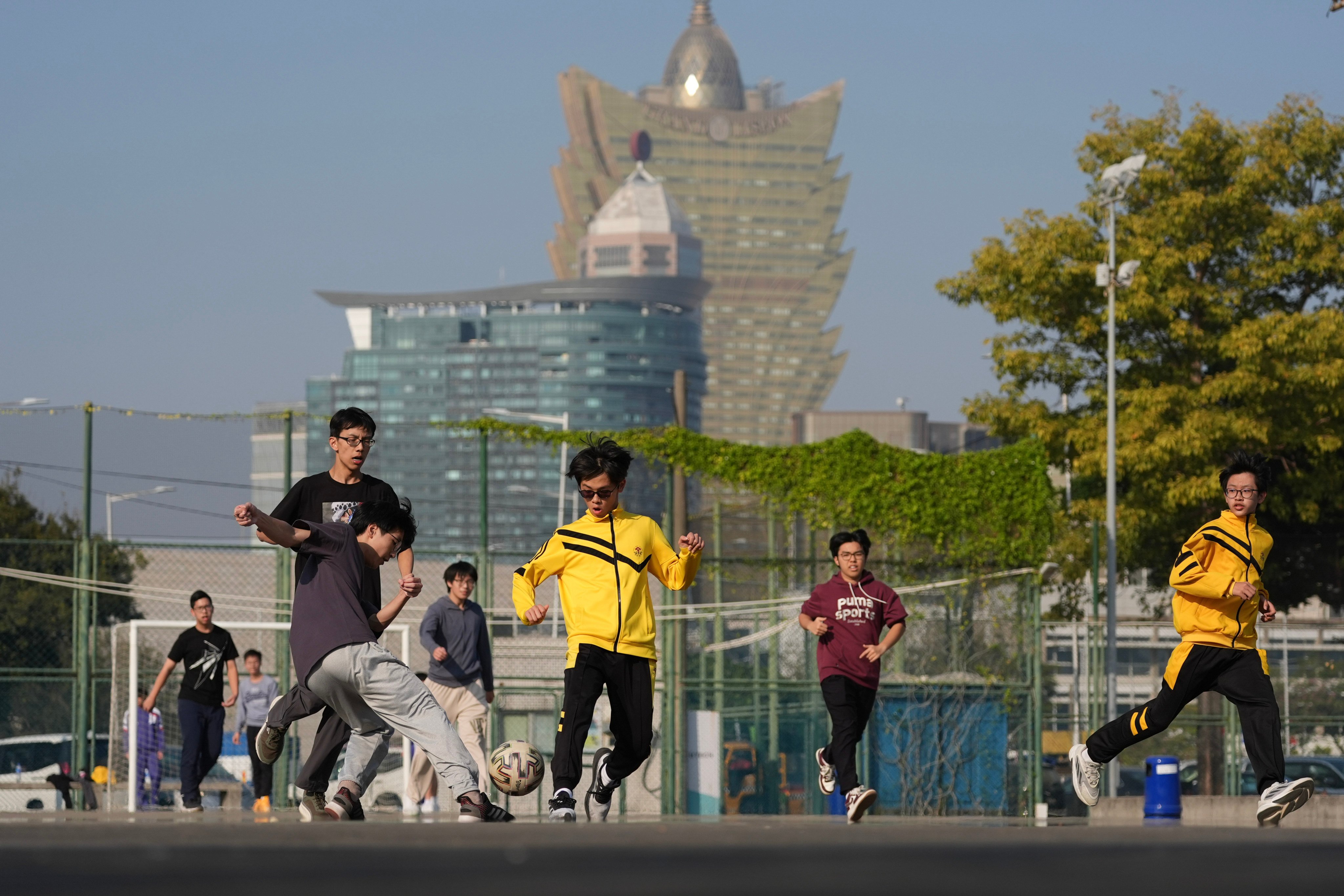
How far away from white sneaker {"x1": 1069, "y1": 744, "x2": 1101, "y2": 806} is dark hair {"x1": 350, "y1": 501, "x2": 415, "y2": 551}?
334 centimetres

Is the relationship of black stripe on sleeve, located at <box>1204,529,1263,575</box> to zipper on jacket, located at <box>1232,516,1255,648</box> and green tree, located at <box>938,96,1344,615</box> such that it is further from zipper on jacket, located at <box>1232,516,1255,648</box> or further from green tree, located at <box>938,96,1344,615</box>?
green tree, located at <box>938,96,1344,615</box>

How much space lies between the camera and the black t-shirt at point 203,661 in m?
12.6

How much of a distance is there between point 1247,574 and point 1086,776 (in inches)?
48.6

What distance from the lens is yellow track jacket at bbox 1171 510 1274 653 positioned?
25.8 feet

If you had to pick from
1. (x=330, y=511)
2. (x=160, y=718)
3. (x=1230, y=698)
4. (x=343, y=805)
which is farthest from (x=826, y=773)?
(x=160, y=718)

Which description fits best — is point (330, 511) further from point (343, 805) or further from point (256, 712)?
point (256, 712)

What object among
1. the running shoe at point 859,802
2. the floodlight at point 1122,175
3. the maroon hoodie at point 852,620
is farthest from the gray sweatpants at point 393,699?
the floodlight at point 1122,175

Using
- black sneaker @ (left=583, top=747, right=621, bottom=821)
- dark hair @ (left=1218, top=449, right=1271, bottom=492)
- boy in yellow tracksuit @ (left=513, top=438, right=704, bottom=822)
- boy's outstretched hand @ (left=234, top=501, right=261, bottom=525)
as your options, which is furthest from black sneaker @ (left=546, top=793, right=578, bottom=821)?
dark hair @ (left=1218, top=449, right=1271, bottom=492)

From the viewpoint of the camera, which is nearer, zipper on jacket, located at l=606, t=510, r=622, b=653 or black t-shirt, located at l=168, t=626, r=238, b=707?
zipper on jacket, located at l=606, t=510, r=622, b=653

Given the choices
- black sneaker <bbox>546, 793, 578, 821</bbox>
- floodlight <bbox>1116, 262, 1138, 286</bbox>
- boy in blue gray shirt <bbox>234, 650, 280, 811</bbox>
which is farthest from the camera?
floodlight <bbox>1116, 262, 1138, 286</bbox>

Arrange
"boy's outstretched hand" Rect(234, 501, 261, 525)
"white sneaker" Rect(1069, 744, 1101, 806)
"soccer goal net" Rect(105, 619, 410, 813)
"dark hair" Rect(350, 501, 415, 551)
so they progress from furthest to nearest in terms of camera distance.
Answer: "soccer goal net" Rect(105, 619, 410, 813), "white sneaker" Rect(1069, 744, 1101, 806), "dark hair" Rect(350, 501, 415, 551), "boy's outstretched hand" Rect(234, 501, 261, 525)

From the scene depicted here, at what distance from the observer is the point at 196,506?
1714 centimetres

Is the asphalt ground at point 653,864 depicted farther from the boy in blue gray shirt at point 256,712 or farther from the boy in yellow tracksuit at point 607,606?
the boy in blue gray shirt at point 256,712

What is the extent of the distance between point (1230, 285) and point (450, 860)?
81.0 feet
